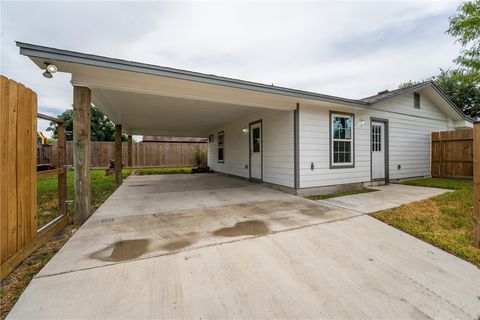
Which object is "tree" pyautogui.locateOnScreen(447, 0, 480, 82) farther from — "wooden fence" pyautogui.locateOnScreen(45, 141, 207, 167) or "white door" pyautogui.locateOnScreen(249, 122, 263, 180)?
"wooden fence" pyautogui.locateOnScreen(45, 141, 207, 167)

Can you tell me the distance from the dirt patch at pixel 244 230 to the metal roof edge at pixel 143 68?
2827 millimetres

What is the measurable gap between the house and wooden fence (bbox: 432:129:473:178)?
34cm

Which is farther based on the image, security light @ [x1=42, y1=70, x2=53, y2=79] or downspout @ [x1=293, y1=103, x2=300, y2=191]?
downspout @ [x1=293, y1=103, x2=300, y2=191]

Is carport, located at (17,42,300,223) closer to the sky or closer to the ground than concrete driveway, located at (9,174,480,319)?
closer to the sky

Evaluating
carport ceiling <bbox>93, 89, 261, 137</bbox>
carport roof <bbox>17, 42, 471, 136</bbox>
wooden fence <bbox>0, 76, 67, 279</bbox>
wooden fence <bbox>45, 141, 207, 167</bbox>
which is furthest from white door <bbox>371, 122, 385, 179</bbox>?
wooden fence <bbox>45, 141, 207, 167</bbox>

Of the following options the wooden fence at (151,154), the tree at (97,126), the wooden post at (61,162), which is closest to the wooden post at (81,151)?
the wooden post at (61,162)

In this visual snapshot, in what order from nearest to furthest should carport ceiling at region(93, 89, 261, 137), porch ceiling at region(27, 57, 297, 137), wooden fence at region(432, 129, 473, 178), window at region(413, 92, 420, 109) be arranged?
porch ceiling at region(27, 57, 297, 137) → carport ceiling at region(93, 89, 261, 137) → wooden fence at region(432, 129, 473, 178) → window at region(413, 92, 420, 109)

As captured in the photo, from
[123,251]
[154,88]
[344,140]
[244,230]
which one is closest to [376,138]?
[344,140]

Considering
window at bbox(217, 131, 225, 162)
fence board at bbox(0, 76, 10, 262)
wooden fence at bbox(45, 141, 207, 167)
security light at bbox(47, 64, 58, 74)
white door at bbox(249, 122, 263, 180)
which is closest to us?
fence board at bbox(0, 76, 10, 262)

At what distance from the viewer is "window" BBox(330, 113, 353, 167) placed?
645cm

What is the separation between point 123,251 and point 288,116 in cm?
518

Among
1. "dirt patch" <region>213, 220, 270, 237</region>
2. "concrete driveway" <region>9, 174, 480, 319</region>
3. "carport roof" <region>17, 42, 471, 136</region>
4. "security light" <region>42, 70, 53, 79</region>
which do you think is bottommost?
"concrete driveway" <region>9, 174, 480, 319</region>

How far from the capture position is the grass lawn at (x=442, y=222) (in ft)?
8.74

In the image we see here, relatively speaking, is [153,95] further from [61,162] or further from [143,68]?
[61,162]
